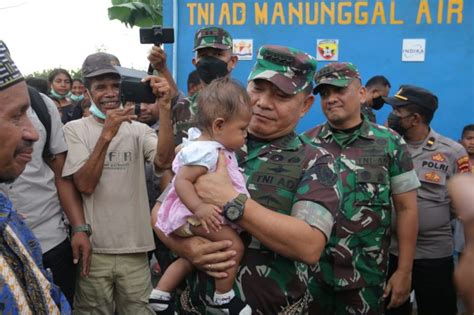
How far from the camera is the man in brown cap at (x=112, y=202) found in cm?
314

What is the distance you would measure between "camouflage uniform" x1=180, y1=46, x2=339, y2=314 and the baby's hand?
19 cm

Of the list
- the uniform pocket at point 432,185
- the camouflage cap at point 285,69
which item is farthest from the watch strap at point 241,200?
the uniform pocket at point 432,185

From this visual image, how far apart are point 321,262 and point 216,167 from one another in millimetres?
1317

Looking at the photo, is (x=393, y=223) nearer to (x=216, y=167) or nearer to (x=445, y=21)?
(x=216, y=167)

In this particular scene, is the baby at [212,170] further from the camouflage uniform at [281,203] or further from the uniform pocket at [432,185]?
the uniform pocket at [432,185]

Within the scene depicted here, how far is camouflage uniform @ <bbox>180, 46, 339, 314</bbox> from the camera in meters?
1.79

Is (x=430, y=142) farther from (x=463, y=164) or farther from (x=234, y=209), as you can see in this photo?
(x=234, y=209)

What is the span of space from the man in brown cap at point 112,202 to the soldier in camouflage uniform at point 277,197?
1299 millimetres

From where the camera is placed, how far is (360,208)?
114 inches

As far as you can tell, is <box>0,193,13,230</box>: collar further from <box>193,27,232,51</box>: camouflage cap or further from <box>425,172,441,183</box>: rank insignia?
<box>425,172,441,183</box>: rank insignia

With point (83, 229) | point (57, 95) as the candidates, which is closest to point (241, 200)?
point (83, 229)

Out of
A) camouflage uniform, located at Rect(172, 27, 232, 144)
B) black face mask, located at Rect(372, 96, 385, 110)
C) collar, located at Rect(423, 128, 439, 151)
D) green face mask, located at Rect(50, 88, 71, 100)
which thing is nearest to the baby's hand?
camouflage uniform, located at Rect(172, 27, 232, 144)

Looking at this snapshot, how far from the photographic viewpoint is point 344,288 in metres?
2.80

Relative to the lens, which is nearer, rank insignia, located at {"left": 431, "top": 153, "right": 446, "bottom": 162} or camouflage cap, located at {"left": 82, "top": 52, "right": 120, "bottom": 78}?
camouflage cap, located at {"left": 82, "top": 52, "right": 120, "bottom": 78}
